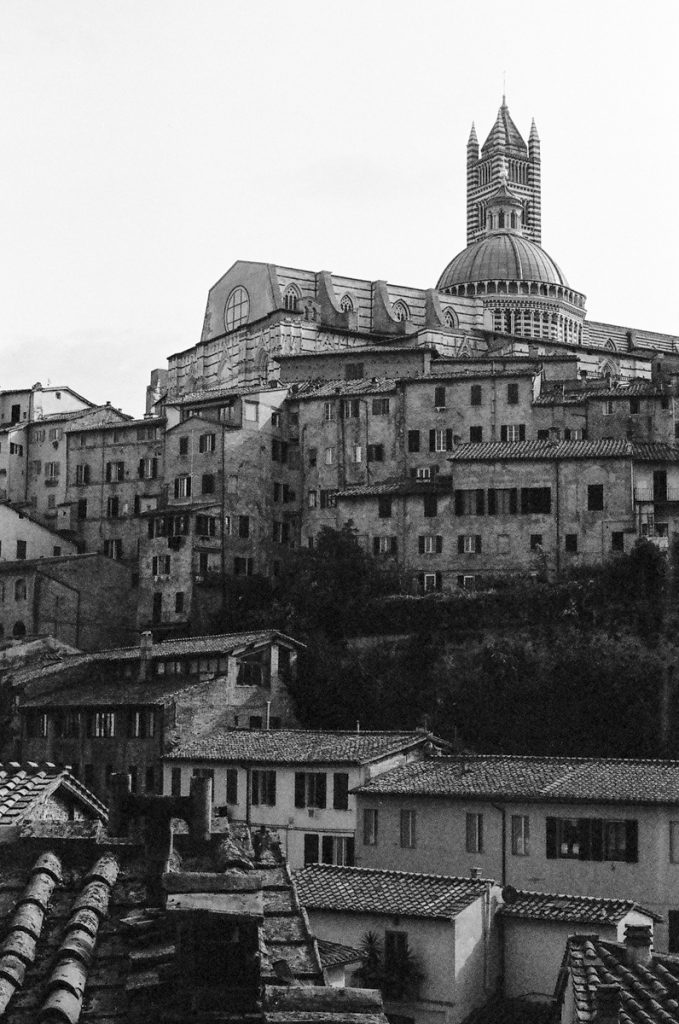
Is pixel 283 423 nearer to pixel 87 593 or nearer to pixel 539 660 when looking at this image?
pixel 87 593

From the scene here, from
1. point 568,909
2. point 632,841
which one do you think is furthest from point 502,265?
point 568,909

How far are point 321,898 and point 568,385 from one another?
55.0m

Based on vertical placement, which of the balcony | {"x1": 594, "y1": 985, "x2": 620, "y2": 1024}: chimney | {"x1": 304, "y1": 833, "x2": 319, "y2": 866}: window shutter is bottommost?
{"x1": 304, "y1": 833, "x2": 319, "y2": 866}: window shutter

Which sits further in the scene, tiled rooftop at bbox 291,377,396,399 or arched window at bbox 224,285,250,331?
arched window at bbox 224,285,250,331

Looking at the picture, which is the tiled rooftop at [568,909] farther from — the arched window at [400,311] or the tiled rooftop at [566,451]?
the arched window at [400,311]

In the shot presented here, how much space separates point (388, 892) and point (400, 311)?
83909 millimetres

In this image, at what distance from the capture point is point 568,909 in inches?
1323

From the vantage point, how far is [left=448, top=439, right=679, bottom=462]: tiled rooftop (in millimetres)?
71250

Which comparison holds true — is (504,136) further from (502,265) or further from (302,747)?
(302,747)

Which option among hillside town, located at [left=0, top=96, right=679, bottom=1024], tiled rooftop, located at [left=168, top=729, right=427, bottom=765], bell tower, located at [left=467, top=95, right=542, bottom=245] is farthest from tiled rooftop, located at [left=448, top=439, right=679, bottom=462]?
bell tower, located at [left=467, top=95, right=542, bottom=245]

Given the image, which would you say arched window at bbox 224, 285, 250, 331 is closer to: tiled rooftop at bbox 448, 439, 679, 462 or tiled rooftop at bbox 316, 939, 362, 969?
tiled rooftop at bbox 448, 439, 679, 462

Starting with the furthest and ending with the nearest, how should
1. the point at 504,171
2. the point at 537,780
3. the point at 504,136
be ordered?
the point at 504,136
the point at 504,171
the point at 537,780

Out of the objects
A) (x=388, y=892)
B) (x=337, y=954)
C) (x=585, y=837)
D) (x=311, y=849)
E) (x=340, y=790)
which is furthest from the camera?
(x=311, y=849)

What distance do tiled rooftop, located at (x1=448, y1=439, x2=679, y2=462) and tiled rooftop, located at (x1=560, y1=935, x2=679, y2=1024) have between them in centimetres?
4892
